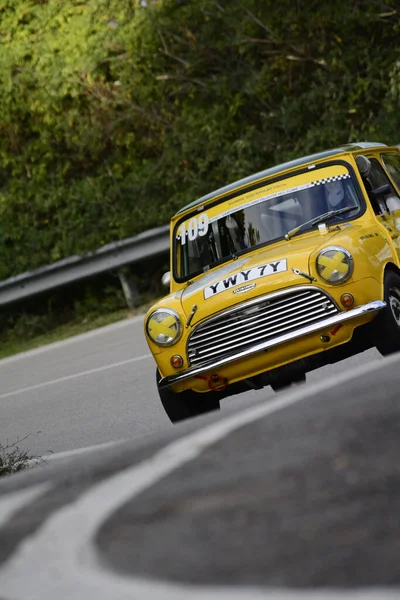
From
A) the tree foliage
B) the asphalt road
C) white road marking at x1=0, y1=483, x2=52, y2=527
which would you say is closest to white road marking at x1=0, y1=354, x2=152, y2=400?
the asphalt road

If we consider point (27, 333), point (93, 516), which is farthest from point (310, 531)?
point (27, 333)

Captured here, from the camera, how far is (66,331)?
15188 mm

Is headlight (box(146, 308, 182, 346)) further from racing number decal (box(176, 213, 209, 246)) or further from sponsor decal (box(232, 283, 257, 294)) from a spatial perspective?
racing number decal (box(176, 213, 209, 246))

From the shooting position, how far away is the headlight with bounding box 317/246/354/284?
6.39 metres

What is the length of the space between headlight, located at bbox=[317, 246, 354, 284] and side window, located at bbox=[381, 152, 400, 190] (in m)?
1.73

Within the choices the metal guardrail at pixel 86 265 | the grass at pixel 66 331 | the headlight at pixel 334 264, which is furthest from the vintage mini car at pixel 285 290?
the grass at pixel 66 331

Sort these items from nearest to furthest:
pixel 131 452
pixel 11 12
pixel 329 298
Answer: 1. pixel 131 452
2. pixel 329 298
3. pixel 11 12

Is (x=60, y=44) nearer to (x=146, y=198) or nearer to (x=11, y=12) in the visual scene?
(x=11, y=12)

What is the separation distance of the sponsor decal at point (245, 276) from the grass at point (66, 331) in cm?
758

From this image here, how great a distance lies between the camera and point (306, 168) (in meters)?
7.48

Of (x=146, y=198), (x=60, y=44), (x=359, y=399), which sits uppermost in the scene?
(x=60, y=44)

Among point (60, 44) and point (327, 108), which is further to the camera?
point (60, 44)

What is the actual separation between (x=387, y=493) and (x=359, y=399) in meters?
0.32

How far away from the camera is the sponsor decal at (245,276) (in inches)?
257
